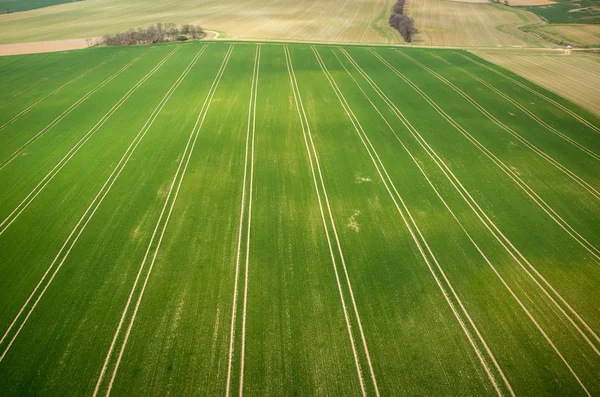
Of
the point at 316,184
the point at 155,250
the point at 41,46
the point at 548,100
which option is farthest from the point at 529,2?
the point at 155,250

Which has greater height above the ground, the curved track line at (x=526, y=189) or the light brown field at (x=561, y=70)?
the light brown field at (x=561, y=70)

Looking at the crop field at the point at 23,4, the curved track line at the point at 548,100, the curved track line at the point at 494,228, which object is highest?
the crop field at the point at 23,4

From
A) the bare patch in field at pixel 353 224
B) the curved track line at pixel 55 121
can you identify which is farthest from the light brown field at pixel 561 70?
the curved track line at pixel 55 121

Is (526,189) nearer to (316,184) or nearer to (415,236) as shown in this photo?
(415,236)

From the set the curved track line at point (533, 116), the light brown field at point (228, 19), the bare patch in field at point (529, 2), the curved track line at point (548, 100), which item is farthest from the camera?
the bare patch in field at point (529, 2)

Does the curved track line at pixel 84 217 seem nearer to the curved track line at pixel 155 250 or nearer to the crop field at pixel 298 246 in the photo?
the crop field at pixel 298 246

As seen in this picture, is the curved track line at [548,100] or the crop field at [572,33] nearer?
the curved track line at [548,100]
